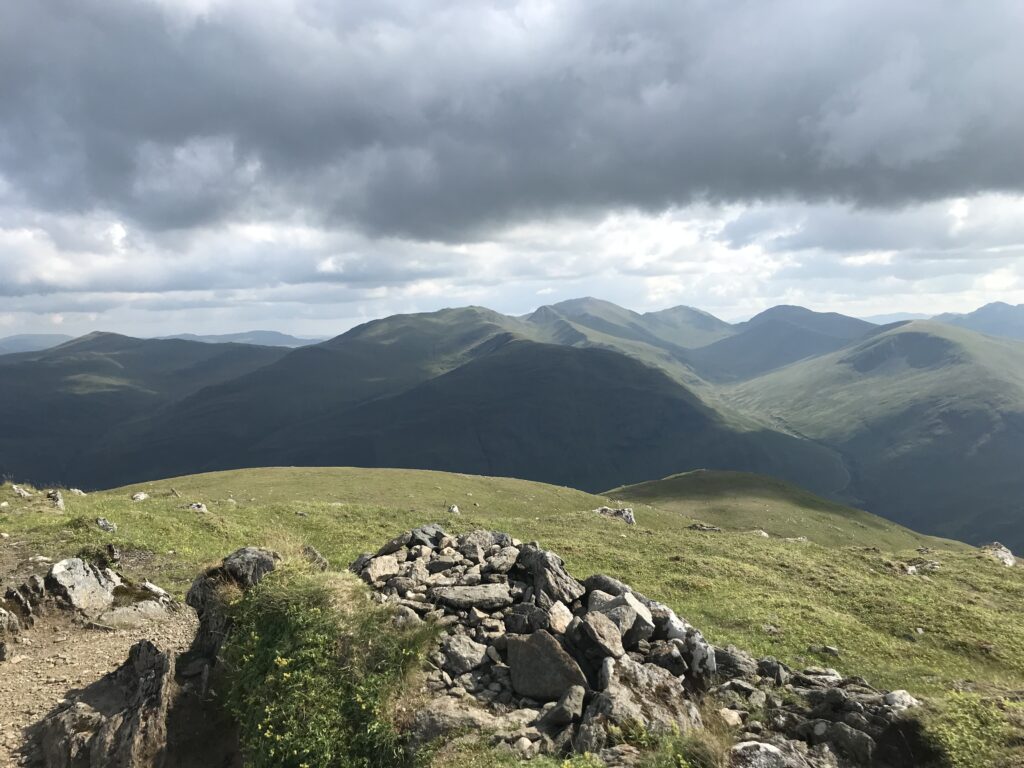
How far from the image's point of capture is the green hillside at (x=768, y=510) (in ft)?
268

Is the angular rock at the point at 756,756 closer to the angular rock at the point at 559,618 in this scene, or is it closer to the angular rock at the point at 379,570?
the angular rock at the point at 559,618

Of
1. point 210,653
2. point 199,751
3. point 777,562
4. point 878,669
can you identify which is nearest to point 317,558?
point 210,653

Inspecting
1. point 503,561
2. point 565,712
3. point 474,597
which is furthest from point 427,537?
point 565,712

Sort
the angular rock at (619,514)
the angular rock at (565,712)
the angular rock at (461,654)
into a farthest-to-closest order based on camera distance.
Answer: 1. the angular rock at (619,514)
2. the angular rock at (461,654)
3. the angular rock at (565,712)

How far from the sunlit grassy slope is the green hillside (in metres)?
29.2

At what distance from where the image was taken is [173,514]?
37.9m

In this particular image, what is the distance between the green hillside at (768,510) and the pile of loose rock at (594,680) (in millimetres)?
62537

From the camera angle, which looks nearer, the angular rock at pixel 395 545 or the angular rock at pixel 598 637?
the angular rock at pixel 598 637

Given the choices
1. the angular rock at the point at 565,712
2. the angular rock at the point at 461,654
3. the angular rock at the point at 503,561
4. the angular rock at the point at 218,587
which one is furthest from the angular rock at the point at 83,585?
the angular rock at the point at 565,712

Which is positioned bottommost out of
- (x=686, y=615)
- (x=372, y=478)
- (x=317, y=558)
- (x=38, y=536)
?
(x=372, y=478)

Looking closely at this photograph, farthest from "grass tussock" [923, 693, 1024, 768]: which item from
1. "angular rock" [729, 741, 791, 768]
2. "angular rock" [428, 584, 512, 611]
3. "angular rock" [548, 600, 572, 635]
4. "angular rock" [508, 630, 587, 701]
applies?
"angular rock" [428, 584, 512, 611]

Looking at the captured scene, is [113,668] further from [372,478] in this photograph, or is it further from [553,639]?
[372,478]

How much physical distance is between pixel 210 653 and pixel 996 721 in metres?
20.0

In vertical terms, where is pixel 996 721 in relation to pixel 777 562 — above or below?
above
